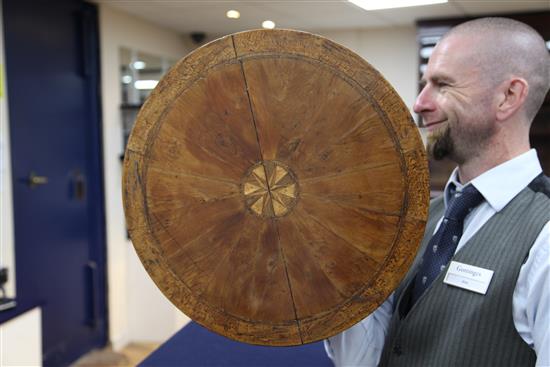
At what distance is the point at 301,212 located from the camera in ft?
3.05

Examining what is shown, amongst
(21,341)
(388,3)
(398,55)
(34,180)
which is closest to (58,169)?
(34,180)

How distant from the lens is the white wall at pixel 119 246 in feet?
12.1

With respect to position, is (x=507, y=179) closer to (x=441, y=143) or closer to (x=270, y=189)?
(x=441, y=143)

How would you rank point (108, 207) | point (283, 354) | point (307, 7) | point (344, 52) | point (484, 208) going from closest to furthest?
point (344, 52)
point (484, 208)
point (283, 354)
point (307, 7)
point (108, 207)

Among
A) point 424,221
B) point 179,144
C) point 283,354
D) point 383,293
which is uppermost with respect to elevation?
point 179,144

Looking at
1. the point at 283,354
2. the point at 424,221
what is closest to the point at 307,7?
the point at 283,354

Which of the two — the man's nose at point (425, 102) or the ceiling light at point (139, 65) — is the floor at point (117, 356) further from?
the man's nose at point (425, 102)

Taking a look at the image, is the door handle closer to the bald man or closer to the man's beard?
the bald man

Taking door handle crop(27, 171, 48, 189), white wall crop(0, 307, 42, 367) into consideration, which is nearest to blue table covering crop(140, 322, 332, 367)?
white wall crop(0, 307, 42, 367)

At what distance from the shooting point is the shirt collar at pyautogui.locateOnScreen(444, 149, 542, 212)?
3.35 ft

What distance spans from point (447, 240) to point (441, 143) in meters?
0.19

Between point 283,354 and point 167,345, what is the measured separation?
0.33 m

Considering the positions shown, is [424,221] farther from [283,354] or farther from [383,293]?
[283,354]

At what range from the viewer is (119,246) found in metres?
3.87
